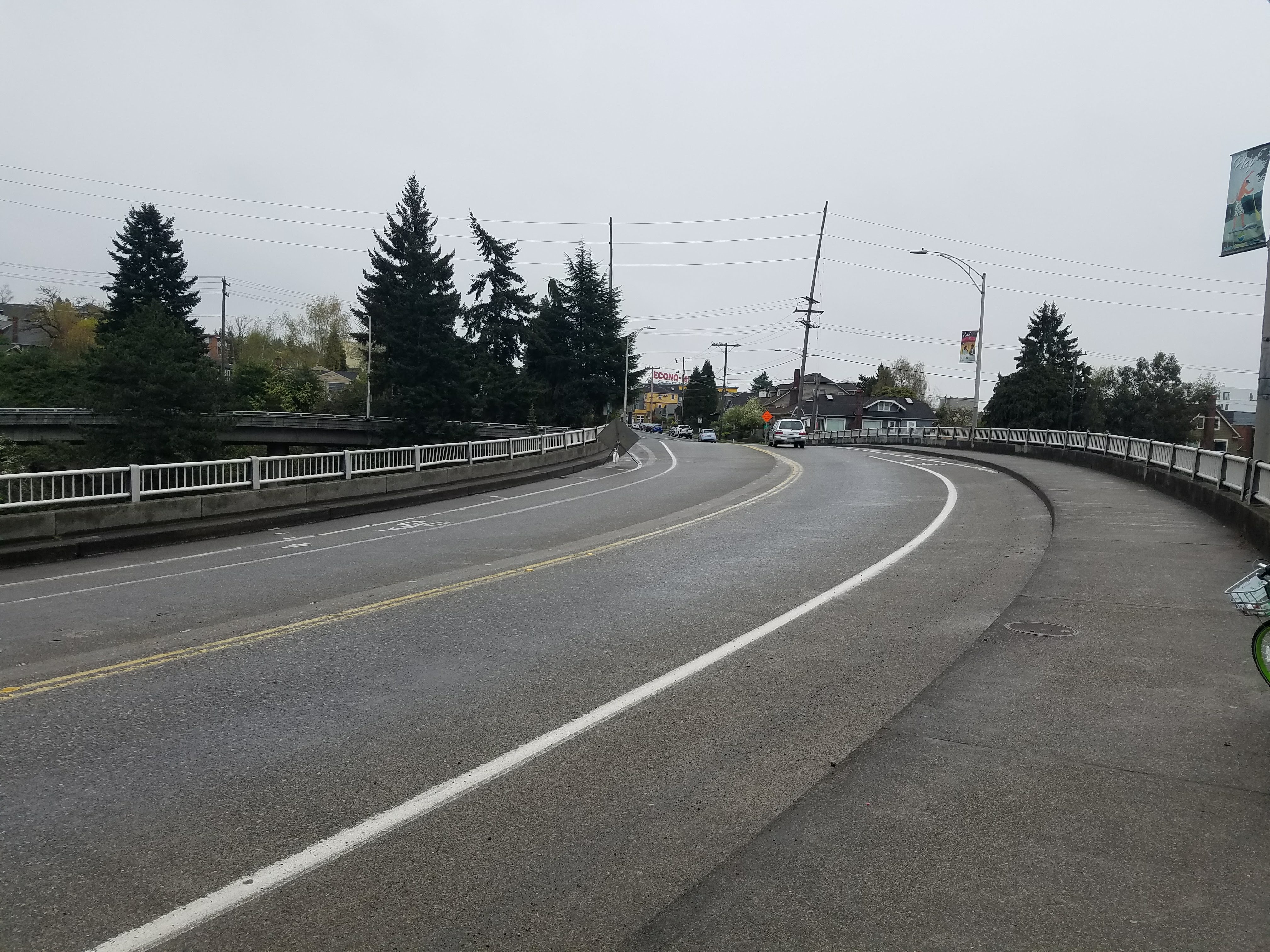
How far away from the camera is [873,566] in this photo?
11.7 metres

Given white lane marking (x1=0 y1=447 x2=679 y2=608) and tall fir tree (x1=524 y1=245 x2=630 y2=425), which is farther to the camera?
tall fir tree (x1=524 y1=245 x2=630 y2=425)

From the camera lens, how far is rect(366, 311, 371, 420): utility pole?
75.4m

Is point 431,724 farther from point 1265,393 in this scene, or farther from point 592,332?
point 592,332

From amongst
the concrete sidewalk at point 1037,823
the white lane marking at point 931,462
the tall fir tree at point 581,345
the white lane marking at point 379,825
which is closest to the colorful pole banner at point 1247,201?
the concrete sidewalk at point 1037,823

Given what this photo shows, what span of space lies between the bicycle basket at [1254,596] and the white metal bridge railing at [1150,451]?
836cm

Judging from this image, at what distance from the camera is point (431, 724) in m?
5.80

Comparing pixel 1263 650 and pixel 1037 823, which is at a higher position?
pixel 1263 650

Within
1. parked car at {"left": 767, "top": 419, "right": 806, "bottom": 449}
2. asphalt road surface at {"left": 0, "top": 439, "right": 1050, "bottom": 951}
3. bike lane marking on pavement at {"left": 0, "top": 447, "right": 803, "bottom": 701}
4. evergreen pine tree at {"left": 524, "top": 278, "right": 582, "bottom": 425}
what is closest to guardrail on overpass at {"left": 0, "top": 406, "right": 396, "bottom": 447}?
evergreen pine tree at {"left": 524, "top": 278, "right": 582, "bottom": 425}

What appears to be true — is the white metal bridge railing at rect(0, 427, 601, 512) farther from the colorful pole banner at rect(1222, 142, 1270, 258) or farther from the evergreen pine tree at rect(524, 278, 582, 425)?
the evergreen pine tree at rect(524, 278, 582, 425)

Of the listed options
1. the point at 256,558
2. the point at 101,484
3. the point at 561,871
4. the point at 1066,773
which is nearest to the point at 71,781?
the point at 561,871

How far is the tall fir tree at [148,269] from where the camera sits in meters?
74.6

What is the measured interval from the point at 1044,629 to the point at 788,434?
130ft

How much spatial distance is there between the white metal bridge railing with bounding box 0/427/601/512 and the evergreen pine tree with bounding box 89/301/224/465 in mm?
25446

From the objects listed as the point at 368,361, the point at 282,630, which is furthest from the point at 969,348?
the point at 368,361
